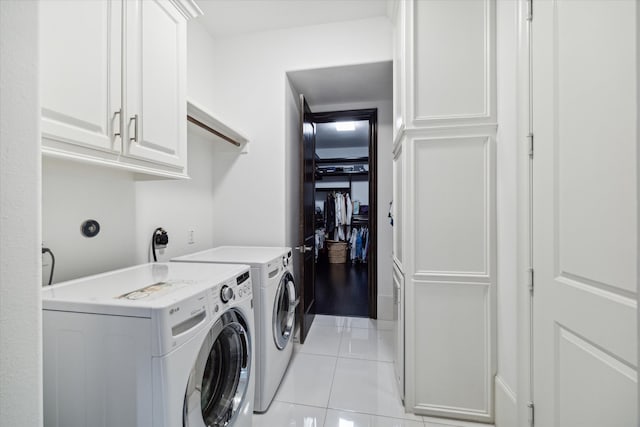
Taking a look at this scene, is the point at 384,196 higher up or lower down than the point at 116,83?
lower down

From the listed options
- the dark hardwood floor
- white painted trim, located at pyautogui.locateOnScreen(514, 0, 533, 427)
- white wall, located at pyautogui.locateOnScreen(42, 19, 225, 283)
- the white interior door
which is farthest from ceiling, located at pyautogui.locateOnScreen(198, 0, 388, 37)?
the dark hardwood floor

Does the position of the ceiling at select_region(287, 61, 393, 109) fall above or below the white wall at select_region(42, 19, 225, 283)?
above

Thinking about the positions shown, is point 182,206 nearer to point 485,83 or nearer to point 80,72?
point 80,72

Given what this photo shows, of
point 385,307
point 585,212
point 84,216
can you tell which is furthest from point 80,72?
point 385,307

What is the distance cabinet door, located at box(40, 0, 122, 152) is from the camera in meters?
0.89

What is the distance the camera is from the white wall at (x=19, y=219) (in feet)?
1.32

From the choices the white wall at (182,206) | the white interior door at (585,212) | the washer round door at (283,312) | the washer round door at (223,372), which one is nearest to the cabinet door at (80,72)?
the white wall at (182,206)

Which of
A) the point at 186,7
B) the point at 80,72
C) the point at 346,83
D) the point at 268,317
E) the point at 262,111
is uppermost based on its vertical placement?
the point at 346,83

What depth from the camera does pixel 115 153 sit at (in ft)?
3.67

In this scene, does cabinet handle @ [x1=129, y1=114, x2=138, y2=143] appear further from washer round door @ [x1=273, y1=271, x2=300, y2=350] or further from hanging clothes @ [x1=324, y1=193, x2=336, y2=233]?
hanging clothes @ [x1=324, y1=193, x2=336, y2=233]

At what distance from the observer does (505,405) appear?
1441mm

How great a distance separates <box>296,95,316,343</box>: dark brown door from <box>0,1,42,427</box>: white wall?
205 centimetres


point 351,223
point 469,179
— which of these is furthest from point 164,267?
point 351,223

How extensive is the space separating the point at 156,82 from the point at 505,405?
2456 mm
